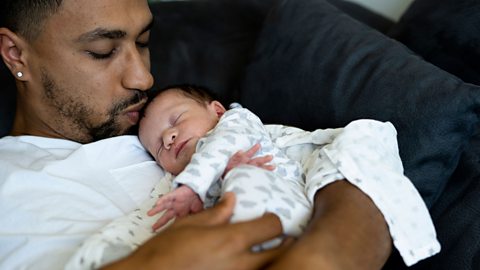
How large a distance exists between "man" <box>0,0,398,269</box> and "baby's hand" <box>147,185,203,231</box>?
0.14 metres

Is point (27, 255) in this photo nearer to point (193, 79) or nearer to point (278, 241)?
point (278, 241)

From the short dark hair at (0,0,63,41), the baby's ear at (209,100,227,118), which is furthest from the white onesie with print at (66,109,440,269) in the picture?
the short dark hair at (0,0,63,41)

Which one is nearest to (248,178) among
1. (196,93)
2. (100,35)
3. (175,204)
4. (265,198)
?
(265,198)

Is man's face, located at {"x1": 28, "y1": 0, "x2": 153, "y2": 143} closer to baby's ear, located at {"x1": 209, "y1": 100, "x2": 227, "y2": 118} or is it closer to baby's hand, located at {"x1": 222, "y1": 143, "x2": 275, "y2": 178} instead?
baby's ear, located at {"x1": 209, "y1": 100, "x2": 227, "y2": 118}

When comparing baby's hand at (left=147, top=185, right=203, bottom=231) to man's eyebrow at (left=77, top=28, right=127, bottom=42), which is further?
man's eyebrow at (left=77, top=28, right=127, bottom=42)

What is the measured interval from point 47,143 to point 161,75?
0.52m

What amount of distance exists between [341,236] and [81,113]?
0.87m

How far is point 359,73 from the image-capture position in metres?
1.43

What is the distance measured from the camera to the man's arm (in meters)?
0.89

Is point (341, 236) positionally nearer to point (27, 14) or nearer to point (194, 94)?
point (194, 94)

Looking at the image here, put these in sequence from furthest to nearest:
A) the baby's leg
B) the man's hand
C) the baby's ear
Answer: the baby's ear < the baby's leg < the man's hand

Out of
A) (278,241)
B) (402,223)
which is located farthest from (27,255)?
(402,223)

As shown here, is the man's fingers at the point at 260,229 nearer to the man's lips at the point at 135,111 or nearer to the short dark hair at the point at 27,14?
the man's lips at the point at 135,111

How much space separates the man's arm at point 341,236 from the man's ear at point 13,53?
3.06 feet
